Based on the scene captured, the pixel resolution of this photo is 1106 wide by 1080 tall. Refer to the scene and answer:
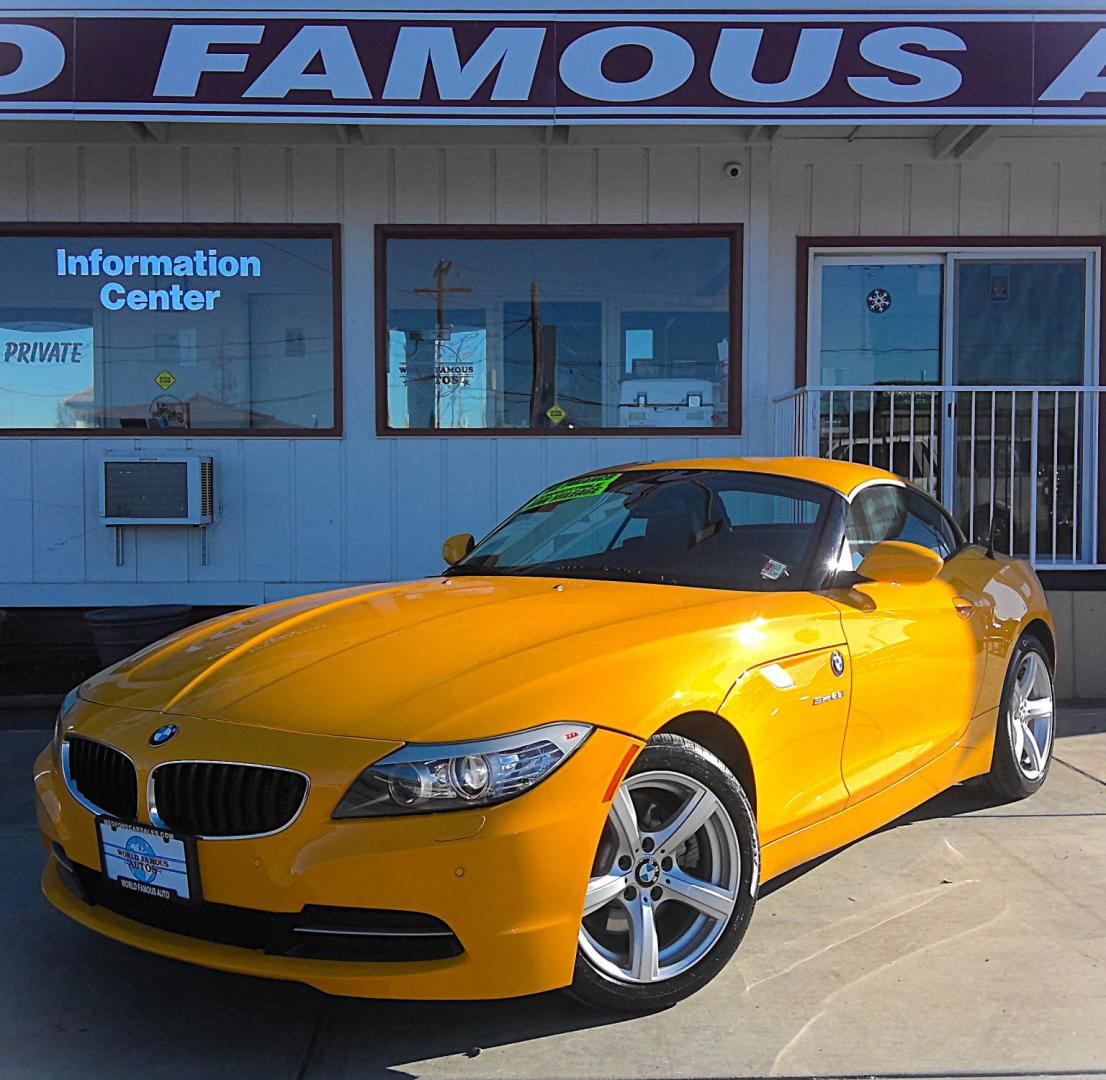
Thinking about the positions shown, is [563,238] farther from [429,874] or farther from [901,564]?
[429,874]

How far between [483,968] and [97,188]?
255 inches

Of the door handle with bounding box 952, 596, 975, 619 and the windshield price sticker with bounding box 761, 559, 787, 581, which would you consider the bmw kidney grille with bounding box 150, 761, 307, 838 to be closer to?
the windshield price sticker with bounding box 761, 559, 787, 581

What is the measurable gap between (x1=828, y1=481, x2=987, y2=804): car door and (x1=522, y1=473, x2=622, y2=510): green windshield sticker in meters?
1.02

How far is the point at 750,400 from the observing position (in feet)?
24.5

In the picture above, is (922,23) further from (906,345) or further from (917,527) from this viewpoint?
(917,527)

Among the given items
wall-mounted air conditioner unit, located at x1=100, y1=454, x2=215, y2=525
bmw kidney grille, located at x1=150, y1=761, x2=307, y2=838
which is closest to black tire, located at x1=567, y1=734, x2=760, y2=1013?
bmw kidney grille, located at x1=150, y1=761, x2=307, y2=838

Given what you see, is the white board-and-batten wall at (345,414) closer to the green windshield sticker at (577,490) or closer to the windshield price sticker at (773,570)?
the green windshield sticker at (577,490)

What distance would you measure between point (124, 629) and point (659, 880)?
4649 millimetres

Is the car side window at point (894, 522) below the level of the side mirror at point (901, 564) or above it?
above

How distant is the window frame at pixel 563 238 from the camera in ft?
24.0

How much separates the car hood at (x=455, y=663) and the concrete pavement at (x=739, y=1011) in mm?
803

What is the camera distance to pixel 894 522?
4395mm

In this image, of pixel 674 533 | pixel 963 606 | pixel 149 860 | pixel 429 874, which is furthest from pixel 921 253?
pixel 149 860

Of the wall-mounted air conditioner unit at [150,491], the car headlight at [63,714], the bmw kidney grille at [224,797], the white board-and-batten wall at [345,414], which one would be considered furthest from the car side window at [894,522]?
the wall-mounted air conditioner unit at [150,491]
